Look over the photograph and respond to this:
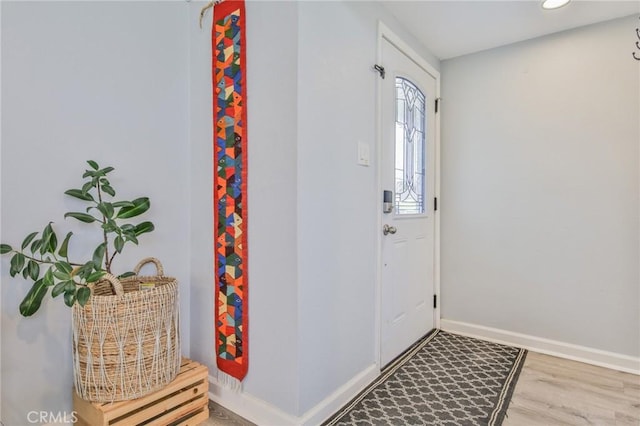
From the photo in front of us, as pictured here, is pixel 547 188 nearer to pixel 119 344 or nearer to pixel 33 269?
pixel 119 344

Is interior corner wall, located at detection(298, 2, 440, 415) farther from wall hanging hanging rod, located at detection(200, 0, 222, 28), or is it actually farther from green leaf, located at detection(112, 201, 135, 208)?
green leaf, located at detection(112, 201, 135, 208)

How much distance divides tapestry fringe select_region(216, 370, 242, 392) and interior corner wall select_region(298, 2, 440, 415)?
0.37 metres

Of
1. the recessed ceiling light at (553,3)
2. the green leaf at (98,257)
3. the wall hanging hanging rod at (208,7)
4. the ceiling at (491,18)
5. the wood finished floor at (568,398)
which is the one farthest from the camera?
the ceiling at (491,18)

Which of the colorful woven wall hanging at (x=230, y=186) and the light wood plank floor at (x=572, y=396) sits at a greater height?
the colorful woven wall hanging at (x=230, y=186)

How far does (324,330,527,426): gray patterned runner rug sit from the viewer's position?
1600mm

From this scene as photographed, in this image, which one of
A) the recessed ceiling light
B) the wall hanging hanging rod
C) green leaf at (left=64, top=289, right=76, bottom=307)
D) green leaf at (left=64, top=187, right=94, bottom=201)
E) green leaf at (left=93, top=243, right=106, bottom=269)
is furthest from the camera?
the recessed ceiling light

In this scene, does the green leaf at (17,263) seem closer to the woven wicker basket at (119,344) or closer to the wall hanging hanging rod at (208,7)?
the woven wicker basket at (119,344)

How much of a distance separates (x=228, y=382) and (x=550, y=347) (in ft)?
7.07

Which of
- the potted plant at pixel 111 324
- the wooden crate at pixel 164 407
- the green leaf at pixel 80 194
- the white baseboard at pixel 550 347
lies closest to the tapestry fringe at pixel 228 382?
the wooden crate at pixel 164 407

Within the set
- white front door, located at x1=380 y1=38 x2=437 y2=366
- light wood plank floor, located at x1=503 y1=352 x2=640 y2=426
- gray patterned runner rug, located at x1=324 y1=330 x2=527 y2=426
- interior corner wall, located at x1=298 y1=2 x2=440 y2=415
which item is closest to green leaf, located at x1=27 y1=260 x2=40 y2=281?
interior corner wall, located at x1=298 y1=2 x2=440 y2=415

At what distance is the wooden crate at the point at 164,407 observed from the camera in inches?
50.7

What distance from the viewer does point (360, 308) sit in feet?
5.96

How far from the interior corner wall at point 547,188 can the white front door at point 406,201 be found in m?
0.22

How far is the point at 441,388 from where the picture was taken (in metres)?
1.85
